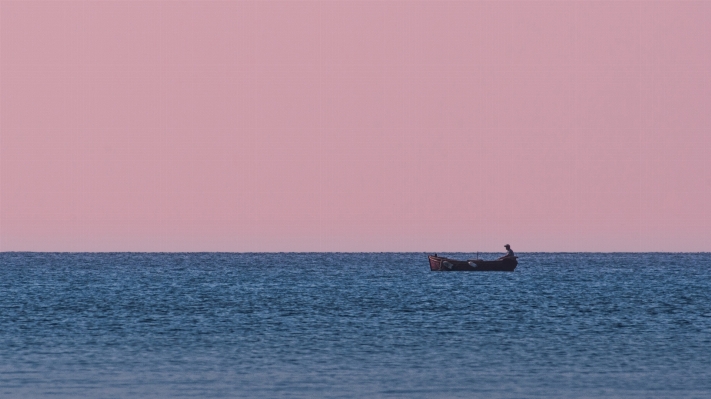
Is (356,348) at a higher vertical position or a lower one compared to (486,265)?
lower

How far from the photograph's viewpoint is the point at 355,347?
126 ft

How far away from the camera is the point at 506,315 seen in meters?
53.9

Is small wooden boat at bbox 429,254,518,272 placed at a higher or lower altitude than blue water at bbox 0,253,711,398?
higher

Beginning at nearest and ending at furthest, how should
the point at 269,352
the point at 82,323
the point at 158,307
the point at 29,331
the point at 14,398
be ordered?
the point at 14,398 → the point at 269,352 → the point at 29,331 → the point at 82,323 → the point at 158,307

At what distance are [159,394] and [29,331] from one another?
19511 millimetres

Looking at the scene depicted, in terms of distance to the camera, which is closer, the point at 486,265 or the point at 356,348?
the point at 356,348

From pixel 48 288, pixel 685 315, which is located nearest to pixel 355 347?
pixel 685 315

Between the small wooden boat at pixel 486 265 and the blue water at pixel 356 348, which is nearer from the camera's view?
the blue water at pixel 356 348

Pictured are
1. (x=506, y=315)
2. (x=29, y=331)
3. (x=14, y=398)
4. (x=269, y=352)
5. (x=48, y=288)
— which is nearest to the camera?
(x=14, y=398)

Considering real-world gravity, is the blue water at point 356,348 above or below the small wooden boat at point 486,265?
below

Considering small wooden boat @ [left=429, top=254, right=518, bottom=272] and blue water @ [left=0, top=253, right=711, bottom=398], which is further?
small wooden boat @ [left=429, top=254, right=518, bottom=272]

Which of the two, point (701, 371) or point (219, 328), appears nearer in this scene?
point (701, 371)

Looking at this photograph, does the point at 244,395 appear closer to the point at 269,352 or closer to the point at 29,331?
the point at 269,352

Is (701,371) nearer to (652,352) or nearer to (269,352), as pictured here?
(652,352)
